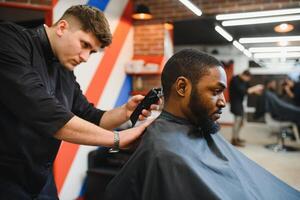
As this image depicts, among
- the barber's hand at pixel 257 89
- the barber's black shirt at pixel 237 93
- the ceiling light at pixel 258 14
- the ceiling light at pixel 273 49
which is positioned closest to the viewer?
the ceiling light at pixel 273 49

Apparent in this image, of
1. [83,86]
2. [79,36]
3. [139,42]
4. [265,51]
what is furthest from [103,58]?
[79,36]

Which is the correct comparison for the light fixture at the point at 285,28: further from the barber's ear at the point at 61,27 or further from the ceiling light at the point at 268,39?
the barber's ear at the point at 61,27

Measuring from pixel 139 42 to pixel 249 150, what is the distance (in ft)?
9.46

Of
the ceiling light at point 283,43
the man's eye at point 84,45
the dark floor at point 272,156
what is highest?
the ceiling light at point 283,43

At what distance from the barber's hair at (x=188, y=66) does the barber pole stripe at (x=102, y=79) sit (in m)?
1.71

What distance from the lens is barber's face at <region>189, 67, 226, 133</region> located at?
3.57ft

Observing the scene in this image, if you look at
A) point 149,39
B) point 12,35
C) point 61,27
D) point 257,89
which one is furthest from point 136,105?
point 257,89

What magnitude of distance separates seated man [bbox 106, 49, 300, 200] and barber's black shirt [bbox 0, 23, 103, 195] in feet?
1.08

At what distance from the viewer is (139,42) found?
148 inches

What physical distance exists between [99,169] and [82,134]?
6.32ft

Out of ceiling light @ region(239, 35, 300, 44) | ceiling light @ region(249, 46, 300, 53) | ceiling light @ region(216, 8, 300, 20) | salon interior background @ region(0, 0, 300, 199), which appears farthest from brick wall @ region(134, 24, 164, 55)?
ceiling light @ region(249, 46, 300, 53)

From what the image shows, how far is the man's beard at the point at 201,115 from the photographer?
1.11 meters

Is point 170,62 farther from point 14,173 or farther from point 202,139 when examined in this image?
point 14,173

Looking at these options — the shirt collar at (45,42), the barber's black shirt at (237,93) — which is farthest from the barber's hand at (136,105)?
the barber's black shirt at (237,93)
